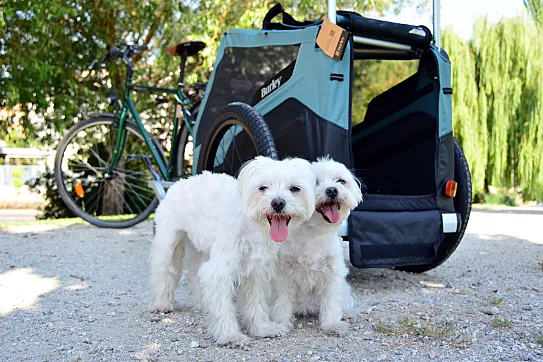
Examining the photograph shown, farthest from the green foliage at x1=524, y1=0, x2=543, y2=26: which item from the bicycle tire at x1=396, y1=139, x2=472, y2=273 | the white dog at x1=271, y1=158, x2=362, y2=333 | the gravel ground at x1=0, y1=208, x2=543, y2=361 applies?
the white dog at x1=271, y1=158, x2=362, y2=333

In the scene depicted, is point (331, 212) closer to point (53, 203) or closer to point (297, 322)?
point (297, 322)

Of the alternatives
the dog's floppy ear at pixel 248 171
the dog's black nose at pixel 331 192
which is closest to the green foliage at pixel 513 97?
the dog's black nose at pixel 331 192

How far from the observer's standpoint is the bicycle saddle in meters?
5.69

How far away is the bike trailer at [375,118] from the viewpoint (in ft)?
11.3

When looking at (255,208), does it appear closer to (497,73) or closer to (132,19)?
(132,19)

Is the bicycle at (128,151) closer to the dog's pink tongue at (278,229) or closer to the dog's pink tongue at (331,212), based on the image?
the dog's pink tongue at (331,212)

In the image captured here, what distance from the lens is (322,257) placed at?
2.93 metres

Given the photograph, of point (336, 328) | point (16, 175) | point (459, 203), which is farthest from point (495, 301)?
point (16, 175)

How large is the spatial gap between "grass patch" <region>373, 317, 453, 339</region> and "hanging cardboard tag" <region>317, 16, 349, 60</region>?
5.25 ft

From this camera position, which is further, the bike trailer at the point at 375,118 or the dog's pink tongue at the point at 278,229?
the bike trailer at the point at 375,118

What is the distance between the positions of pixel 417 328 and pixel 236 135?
6.26 ft

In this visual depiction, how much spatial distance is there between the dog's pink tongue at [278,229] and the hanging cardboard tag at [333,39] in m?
1.27

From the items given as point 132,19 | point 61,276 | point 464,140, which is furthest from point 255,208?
point 464,140

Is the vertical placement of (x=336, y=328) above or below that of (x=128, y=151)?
below
